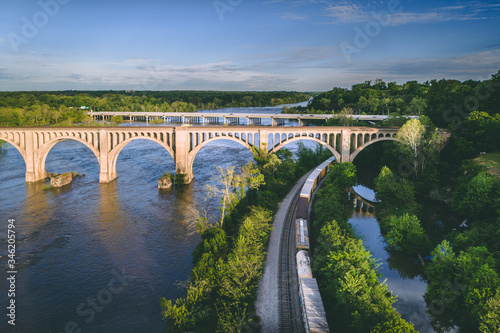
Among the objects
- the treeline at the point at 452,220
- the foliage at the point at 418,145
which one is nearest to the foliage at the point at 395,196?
the treeline at the point at 452,220

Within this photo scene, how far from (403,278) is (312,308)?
13853mm

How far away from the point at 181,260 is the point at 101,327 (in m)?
10.3

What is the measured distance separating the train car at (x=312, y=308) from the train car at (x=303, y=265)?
2.70ft

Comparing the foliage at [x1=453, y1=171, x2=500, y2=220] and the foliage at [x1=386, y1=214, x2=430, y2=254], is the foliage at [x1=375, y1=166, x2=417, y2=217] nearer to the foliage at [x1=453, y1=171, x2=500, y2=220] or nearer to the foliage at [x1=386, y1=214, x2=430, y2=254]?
the foliage at [x1=386, y1=214, x2=430, y2=254]

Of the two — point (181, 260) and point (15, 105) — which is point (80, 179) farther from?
point (15, 105)

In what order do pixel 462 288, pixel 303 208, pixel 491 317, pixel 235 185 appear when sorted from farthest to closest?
pixel 303 208
pixel 235 185
pixel 462 288
pixel 491 317

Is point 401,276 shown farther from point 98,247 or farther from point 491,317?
point 98,247

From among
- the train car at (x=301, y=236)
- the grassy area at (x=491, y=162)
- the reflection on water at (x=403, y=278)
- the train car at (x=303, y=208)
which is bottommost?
the reflection on water at (x=403, y=278)

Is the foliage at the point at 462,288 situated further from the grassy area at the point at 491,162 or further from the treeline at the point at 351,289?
the grassy area at the point at 491,162

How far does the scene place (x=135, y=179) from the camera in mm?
63688

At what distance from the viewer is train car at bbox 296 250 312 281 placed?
26578mm

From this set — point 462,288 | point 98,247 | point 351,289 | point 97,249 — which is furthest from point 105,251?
point 462,288

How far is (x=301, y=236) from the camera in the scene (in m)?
33.0

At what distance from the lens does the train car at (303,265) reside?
87.2 feet
